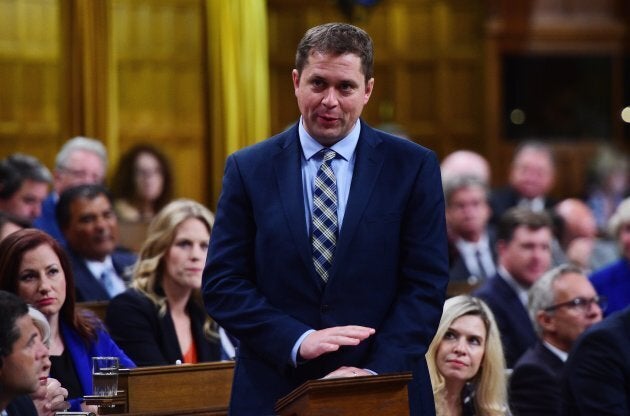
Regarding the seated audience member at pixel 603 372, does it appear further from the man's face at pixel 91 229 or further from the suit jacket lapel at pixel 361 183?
the man's face at pixel 91 229

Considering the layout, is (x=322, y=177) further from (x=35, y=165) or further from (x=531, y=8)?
(x=531, y=8)

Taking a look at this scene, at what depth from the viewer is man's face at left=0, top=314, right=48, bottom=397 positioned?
320 cm

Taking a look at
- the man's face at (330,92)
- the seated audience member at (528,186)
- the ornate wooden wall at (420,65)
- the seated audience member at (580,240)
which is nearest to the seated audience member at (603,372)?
the man's face at (330,92)

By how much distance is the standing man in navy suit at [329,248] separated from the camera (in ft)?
9.75

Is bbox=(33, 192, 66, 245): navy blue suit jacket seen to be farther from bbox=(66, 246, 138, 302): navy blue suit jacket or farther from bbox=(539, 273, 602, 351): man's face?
bbox=(539, 273, 602, 351): man's face

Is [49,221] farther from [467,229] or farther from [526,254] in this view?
[526,254]

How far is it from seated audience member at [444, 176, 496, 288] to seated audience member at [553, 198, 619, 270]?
0.73 m

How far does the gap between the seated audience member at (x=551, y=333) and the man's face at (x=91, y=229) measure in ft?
6.50

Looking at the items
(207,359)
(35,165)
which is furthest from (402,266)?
Result: (35,165)

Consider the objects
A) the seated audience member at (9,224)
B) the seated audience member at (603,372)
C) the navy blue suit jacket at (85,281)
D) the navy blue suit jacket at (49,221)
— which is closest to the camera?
the seated audience member at (603,372)

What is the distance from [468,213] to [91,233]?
7.11ft

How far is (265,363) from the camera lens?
3031 millimetres

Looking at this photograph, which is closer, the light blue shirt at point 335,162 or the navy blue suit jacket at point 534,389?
the light blue shirt at point 335,162

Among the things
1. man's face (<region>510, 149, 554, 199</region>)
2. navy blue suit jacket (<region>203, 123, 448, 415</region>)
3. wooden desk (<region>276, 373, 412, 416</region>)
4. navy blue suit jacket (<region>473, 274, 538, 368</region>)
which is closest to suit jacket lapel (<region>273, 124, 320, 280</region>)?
navy blue suit jacket (<region>203, 123, 448, 415</region>)
